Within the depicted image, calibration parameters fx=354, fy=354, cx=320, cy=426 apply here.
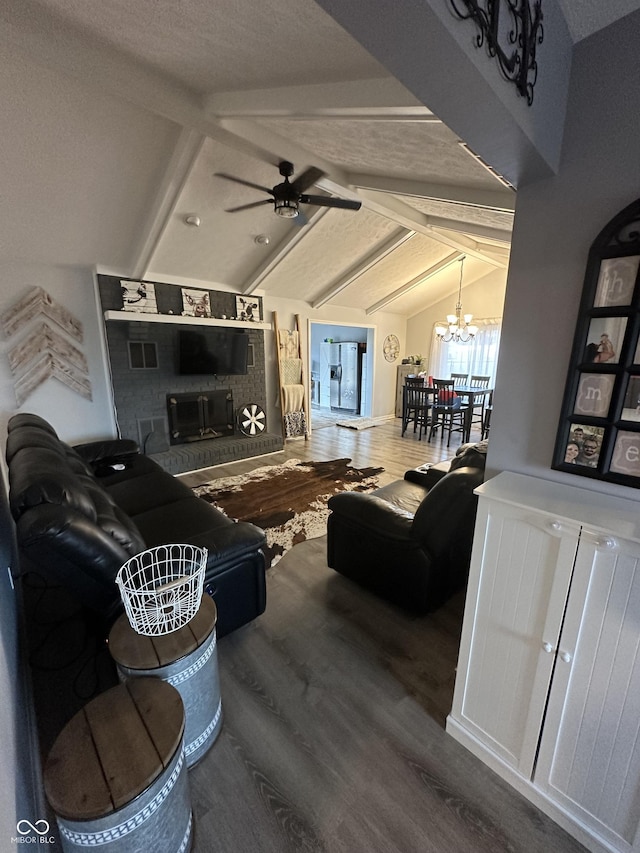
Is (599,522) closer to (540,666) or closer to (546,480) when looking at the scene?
(546,480)

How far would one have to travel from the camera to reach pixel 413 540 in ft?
6.40

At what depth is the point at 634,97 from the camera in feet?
3.32

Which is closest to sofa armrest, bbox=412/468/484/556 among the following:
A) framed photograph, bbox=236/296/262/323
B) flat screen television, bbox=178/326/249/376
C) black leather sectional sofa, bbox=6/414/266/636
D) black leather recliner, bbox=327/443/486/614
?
black leather recliner, bbox=327/443/486/614

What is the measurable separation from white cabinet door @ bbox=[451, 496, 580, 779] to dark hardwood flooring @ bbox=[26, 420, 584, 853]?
0.21 metres

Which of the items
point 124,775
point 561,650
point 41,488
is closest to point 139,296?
point 41,488

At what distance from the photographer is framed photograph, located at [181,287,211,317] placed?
455cm

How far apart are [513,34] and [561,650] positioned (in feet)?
5.55

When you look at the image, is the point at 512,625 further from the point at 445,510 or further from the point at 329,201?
the point at 329,201

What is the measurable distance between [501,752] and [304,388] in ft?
17.5

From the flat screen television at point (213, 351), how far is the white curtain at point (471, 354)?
4.67m

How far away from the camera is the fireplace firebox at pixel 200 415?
4762mm

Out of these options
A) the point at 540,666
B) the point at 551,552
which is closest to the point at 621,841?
the point at 540,666

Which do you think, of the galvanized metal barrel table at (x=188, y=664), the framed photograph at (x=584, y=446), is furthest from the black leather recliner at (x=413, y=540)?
the galvanized metal barrel table at (x=188, y=664)

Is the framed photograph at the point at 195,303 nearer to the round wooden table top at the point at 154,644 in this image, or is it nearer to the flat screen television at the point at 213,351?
the flat screen television at the point at 213,351
